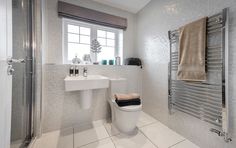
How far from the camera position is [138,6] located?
2117 millimetres

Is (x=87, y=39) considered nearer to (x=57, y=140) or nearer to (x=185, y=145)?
(x=57, y=140)

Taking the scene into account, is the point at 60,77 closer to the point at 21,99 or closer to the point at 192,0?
the point at 21,99

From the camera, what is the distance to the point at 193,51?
47.0 inches

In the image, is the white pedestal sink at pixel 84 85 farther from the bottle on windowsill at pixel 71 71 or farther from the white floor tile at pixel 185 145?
the white floor tile at pixel 185 145

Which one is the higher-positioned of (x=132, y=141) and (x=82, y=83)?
(x=82, y=83)

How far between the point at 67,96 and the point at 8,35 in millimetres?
1155

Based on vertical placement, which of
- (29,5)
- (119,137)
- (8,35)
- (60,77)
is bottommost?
(119,137)

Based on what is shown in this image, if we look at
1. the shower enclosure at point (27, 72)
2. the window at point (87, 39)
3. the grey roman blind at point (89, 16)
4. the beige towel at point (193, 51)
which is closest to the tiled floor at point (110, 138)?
the shower enclosure at point (27, 72)

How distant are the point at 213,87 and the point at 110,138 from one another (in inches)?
51.6

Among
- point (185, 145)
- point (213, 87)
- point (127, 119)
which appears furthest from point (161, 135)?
point (213, 87)

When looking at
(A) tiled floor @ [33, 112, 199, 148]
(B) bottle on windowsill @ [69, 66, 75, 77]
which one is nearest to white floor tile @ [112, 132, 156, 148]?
(A) tiled floor @ [33, 112, 199, 148]

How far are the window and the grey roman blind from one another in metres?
0.17

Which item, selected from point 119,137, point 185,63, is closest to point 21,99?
point 119,137

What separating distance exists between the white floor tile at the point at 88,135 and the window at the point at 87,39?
1.20 m
